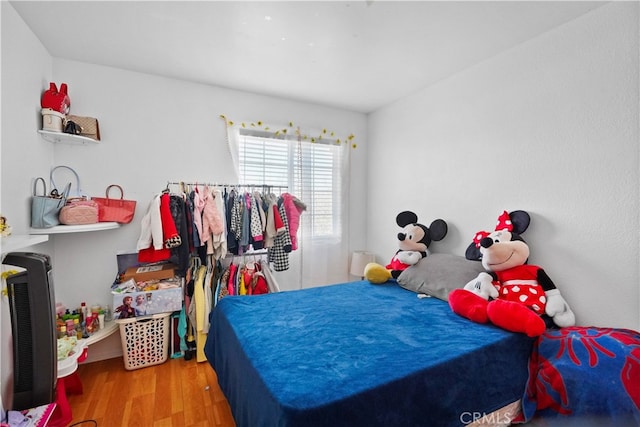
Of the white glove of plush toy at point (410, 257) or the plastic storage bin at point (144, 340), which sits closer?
the plastic storage bin at point (144, 340)

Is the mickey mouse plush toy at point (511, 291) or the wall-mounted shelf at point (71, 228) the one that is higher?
the wall-mounted shelf at point (71, 228)

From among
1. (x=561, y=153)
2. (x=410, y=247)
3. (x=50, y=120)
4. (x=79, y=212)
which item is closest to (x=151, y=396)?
(x=79, y=212)

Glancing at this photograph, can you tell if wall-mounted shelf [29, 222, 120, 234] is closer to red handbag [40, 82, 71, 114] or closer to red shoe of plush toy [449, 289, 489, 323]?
red handbag [40, 82, 71, 114]

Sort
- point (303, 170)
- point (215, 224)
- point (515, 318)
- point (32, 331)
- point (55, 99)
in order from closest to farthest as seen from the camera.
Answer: point (32, 331) < point (515, 318) < point (55, 99) < point (215, 224) < point (303, 170)

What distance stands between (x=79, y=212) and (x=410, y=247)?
2761 millimetres

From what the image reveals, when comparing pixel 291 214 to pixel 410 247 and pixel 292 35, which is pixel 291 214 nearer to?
pixel 410 247

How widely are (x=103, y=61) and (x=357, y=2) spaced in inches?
85.4

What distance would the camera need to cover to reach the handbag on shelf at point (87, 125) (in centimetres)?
236

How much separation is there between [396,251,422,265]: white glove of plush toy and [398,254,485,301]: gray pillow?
4 cm

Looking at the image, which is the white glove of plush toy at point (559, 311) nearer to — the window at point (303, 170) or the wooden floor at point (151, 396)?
the wooden floor at point (151, 396)

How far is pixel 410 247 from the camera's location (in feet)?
9.24

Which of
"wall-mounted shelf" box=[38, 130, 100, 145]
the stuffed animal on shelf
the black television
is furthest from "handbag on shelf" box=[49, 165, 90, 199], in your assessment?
the stuffed animal on shelf

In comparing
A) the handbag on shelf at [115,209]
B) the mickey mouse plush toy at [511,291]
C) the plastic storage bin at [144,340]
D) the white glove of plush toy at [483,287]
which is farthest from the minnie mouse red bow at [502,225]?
the handbag on shelf at [115,209]

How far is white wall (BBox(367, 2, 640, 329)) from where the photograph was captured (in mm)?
1710
